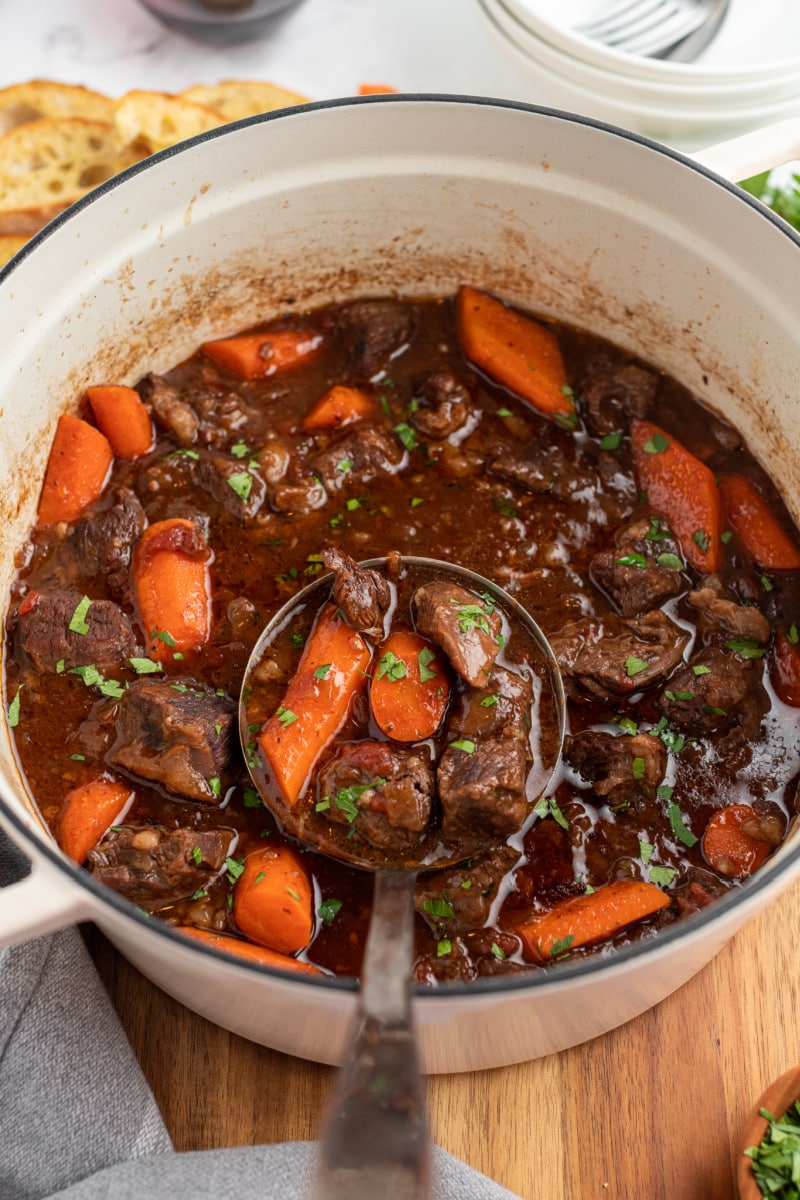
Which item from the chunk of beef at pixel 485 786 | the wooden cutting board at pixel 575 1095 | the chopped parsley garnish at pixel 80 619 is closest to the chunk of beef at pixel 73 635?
the chopped parsley garnish at pixel 80 619

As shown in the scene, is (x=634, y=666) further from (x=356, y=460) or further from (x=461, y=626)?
(x=356, y=460)

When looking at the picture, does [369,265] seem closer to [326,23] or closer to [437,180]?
[437,180]

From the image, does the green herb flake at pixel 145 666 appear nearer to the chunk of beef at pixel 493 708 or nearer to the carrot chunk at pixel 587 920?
the chunk of beef at pixel 493 708

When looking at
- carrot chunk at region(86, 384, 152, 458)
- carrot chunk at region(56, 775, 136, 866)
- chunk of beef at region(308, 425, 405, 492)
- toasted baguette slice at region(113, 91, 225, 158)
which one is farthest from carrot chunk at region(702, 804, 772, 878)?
toasted baguette slice at region(113, 91, 225, 158)

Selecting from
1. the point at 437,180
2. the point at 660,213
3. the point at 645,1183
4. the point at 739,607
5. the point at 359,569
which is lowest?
the point at 645,1183

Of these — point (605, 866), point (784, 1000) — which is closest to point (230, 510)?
point (605, 866)

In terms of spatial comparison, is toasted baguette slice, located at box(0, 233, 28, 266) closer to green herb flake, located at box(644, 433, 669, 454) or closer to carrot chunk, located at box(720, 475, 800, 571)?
green herb flake, located at box(644, 433, 669, 454)

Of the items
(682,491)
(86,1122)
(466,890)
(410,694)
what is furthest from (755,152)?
(86,1122)

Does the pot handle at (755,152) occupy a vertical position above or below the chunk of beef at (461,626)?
above
